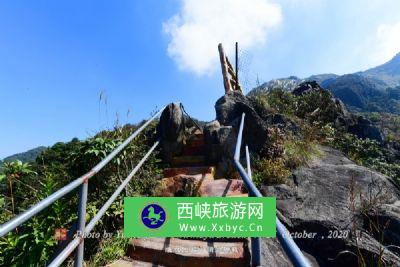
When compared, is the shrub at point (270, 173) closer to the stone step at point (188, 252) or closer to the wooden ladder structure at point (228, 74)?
the stone step at point (188, 252)

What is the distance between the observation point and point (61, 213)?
430 centimetres

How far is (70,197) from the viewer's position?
4773 millimetres

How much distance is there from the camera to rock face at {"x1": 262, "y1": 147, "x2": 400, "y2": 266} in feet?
15.8

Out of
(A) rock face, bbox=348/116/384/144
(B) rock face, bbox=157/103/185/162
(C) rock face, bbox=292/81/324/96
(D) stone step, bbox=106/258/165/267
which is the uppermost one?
(C) rock face, bbox=292/81/324/96

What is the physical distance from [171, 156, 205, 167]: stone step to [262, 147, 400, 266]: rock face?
1605mm

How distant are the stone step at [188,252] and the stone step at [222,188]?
134 centimetres

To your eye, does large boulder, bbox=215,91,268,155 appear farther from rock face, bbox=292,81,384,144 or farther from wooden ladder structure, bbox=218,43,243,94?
rock face, bbox=292,81,384,144

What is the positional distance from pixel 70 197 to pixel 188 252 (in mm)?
1776

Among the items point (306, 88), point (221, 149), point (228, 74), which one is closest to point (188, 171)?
point (221, 149)

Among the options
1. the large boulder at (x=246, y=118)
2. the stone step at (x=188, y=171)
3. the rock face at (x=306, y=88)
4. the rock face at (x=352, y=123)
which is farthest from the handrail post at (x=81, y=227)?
the rock face at (x=306, y=88)

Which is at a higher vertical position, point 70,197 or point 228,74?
A: point 228,74

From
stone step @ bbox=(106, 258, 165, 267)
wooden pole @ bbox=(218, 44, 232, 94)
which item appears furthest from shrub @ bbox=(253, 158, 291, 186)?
wooden pole @ bbox=(218, 44, 232, 94)

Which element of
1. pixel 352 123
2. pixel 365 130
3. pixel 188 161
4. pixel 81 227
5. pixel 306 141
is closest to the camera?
pixel 81 227

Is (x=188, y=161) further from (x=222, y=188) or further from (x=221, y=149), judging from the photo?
(x=222, y=188)
